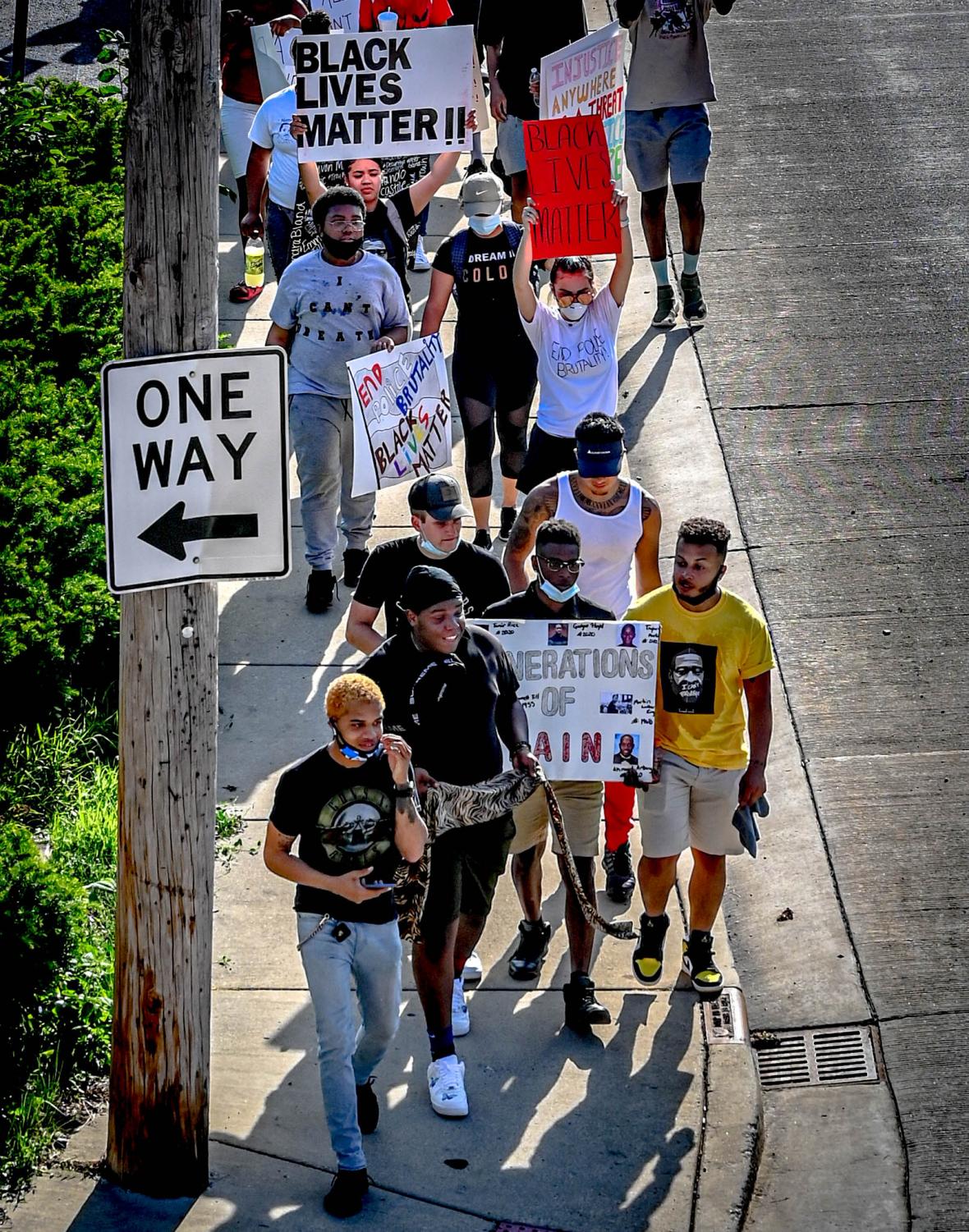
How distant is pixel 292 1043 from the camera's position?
684 centimetres

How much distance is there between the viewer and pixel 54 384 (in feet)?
32.9

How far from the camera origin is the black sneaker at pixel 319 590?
31.5 ft

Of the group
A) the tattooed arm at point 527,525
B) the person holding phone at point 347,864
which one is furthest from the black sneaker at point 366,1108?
the tattooed arm at point 527,525

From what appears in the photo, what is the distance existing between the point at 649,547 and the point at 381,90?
4090 mm

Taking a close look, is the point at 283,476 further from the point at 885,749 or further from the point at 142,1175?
the point at 885,749

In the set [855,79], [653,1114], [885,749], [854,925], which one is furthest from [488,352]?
[855,79]

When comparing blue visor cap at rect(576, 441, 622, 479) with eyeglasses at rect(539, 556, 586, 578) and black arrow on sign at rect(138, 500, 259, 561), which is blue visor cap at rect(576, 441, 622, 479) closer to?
eyeglasses at rect(539, 556, 586, 578)

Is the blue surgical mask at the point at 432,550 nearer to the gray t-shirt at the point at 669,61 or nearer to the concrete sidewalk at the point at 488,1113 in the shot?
the concrete sidewalk at the point at 488,1113

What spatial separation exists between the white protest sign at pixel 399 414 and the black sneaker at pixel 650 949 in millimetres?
2748

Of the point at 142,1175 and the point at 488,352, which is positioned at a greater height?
the point at 488,352

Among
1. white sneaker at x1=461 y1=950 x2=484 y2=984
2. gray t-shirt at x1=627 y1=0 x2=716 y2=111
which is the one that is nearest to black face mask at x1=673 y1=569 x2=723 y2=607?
white sneaker at x1=461 y1=950 x2=484 y2=984

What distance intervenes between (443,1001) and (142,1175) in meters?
1.18

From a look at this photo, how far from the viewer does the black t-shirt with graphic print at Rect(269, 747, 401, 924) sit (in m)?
5.79

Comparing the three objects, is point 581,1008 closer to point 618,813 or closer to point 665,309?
point 618,813
